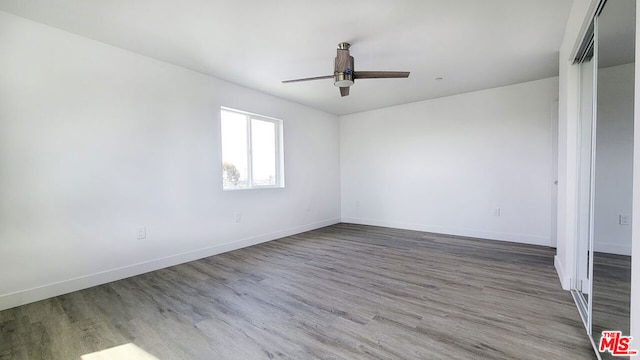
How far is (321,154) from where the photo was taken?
18.8 feet

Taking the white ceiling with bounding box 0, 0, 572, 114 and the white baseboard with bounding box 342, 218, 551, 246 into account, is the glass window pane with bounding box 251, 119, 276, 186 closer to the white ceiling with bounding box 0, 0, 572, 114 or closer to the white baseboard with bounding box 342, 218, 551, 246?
the white ceiling with bounding box 0, 0, 572, 114

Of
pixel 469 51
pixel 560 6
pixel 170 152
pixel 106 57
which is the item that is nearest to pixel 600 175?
pixel 560 6

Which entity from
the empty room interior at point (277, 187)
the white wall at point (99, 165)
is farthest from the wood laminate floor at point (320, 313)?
the white wall at point (99, 165)

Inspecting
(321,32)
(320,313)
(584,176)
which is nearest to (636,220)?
(584,176)

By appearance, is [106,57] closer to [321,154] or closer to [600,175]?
[321,154]

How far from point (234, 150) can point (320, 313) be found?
9.28 ft

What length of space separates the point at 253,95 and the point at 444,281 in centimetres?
367

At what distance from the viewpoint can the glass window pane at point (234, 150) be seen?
4.02m

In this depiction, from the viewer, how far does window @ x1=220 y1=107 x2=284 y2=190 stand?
406 cm

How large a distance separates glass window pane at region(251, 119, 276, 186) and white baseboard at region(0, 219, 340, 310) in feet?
3.24

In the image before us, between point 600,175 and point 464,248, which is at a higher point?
point 600,175

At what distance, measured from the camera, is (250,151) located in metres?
4.38

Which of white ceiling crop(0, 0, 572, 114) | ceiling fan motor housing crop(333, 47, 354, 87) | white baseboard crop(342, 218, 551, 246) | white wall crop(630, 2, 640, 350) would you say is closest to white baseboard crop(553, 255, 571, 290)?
white baseboard crop(342, 218, 551, 246)

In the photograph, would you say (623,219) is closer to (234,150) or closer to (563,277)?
(563,277)
